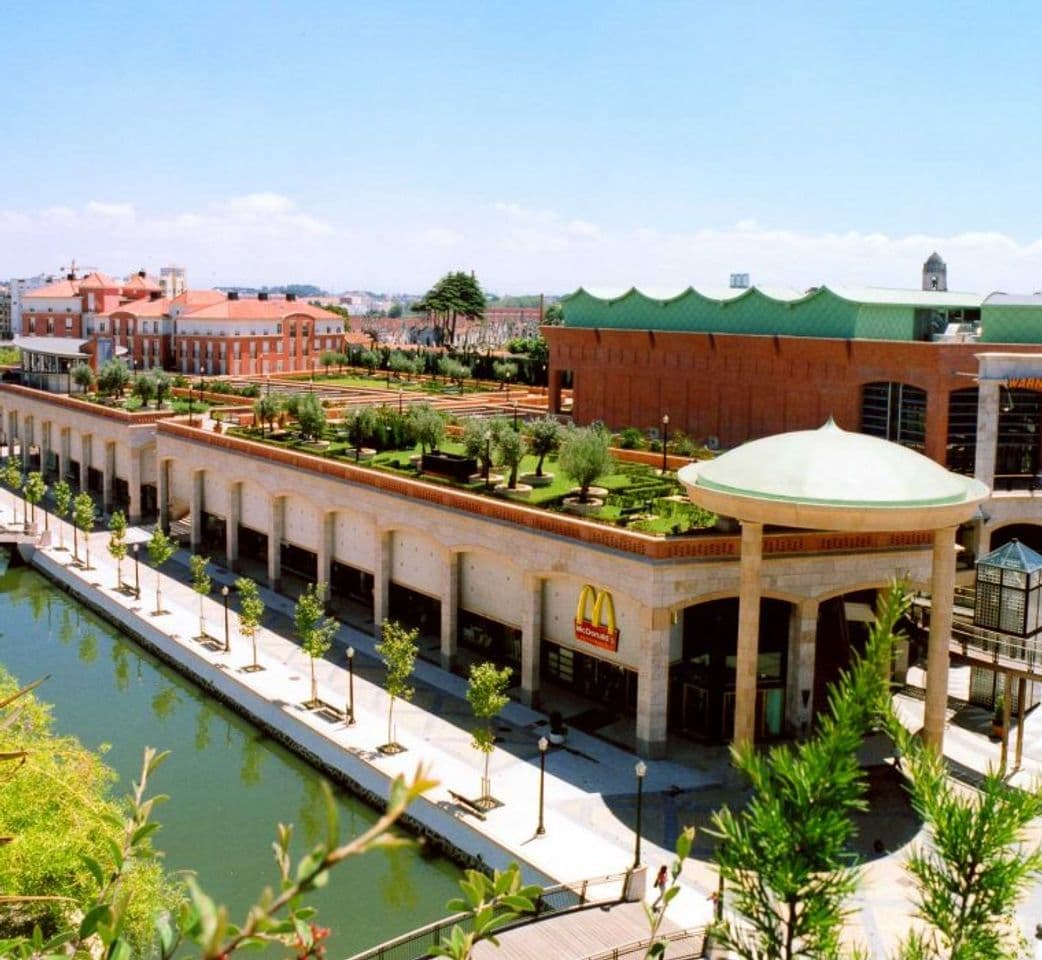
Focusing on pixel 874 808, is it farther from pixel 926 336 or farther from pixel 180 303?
pixel 180 303

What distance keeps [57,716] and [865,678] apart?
37750mm

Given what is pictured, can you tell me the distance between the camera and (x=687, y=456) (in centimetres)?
5144

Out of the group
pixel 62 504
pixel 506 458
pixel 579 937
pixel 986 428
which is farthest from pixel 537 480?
pixel 62 504

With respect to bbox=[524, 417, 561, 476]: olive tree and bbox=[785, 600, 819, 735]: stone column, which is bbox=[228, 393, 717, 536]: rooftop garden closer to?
bbox=[524, 417, 561, 476]: olive tree

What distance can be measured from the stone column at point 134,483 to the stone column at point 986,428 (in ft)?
160

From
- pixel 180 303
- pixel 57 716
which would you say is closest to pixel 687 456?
pixel 57 716

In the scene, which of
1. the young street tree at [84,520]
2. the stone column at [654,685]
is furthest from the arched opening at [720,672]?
the young street tree at [84,520]

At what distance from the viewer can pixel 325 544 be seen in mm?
50719

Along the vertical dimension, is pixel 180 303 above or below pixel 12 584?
above

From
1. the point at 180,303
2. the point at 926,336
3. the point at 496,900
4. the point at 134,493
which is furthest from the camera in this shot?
the point at 180,303

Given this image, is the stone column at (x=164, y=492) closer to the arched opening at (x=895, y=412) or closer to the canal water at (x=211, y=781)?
the canal water at (x=211, y=781)

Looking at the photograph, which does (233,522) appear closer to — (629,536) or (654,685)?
(629,536)

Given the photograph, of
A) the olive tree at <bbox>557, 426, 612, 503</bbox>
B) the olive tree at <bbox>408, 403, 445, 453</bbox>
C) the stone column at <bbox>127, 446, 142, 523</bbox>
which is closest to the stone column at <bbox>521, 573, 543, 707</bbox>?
the olive tree at <bbox>557, 426, 612, 503</bbox>

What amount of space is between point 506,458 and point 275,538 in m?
15.4
